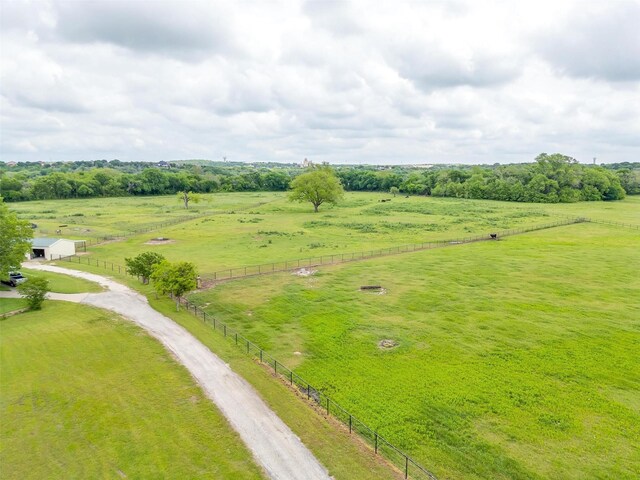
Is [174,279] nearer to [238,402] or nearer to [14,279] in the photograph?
[238,402]

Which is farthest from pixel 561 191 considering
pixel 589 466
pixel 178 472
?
pixel 178 472

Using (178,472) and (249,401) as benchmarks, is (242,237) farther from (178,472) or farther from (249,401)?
(178,472)

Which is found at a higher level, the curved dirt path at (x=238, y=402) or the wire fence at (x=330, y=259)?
the wire fence at (x=330, y=259)

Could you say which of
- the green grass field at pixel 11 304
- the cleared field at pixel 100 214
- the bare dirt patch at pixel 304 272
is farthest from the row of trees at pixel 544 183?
the green grass field at pixel 11 304

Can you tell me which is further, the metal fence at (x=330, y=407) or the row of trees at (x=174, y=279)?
the row of trees at (x=174, y=279)

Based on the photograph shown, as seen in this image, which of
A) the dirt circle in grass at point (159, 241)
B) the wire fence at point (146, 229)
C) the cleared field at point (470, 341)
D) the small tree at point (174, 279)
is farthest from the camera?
the wire fence at point (146, 229)

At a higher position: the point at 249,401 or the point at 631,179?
the point at 631,179

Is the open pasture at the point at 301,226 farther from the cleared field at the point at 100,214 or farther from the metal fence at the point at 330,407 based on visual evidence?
the metal fence at the point at 330,407
